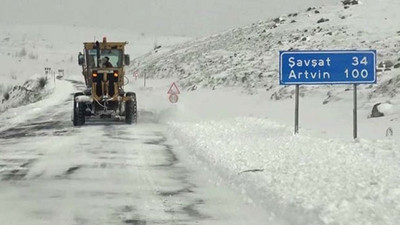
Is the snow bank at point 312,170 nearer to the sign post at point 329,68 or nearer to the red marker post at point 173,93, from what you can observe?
the sign post at point 329,68

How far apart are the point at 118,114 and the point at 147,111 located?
18.2ft

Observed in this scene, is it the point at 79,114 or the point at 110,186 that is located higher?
the point at 79,114

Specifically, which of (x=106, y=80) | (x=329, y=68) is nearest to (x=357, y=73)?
(x=329, y=68)

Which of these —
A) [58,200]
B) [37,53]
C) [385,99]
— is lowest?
[58,200]

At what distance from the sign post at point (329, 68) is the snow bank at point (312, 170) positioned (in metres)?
1.41

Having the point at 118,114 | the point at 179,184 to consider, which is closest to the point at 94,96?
the point at 118,114

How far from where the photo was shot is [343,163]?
10.8 m

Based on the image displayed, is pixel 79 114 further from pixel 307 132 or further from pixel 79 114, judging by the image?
pixel 307 132

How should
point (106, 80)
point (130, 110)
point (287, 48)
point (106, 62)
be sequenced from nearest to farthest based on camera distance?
1. point (130, 110)
2. point (106, 80)
3. point (106, 62)
4. point (287, 48)

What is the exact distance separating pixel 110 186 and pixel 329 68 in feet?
22.8

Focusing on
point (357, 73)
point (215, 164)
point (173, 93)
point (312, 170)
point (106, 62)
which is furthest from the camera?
point (173, 93)

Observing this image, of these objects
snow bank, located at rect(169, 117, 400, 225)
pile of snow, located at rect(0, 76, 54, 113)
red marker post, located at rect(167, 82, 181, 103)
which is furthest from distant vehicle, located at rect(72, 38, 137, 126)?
pile of snow, located at rect(0, 76, 54, 113)

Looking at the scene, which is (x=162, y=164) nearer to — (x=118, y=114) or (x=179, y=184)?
(x=179, y=184)

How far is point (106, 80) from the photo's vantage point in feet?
72.2
